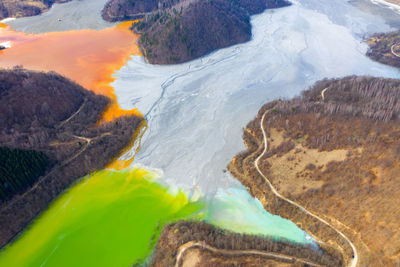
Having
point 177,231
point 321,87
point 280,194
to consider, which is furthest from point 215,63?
point 177,231

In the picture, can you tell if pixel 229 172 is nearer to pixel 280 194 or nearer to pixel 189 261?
pixel 280 194

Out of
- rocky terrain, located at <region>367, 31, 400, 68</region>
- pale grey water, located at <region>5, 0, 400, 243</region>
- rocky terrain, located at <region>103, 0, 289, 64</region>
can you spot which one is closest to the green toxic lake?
pale grey water, located at <region>5, 0, 400, 243</region>

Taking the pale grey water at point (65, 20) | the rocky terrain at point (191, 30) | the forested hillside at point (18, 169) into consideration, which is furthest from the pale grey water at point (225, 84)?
the pale grey water at point (65, 20)

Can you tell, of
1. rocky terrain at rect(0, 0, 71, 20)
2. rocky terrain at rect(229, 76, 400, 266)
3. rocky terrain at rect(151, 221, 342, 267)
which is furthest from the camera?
rocky terrain at rect(0, 0, 71, 20)

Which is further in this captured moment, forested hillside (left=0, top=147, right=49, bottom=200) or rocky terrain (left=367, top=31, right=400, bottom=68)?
rocky terrain (left=367, top=31, right=400, bottom=68)

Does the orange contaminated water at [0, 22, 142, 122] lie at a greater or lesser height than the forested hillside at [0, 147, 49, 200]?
greater

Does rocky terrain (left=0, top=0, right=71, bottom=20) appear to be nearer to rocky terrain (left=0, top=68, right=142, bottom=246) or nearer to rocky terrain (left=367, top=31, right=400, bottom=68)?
rocky terrain (left=0, top=68, right=142, bottom=246)

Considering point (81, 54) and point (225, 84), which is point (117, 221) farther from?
point (81, 54)
